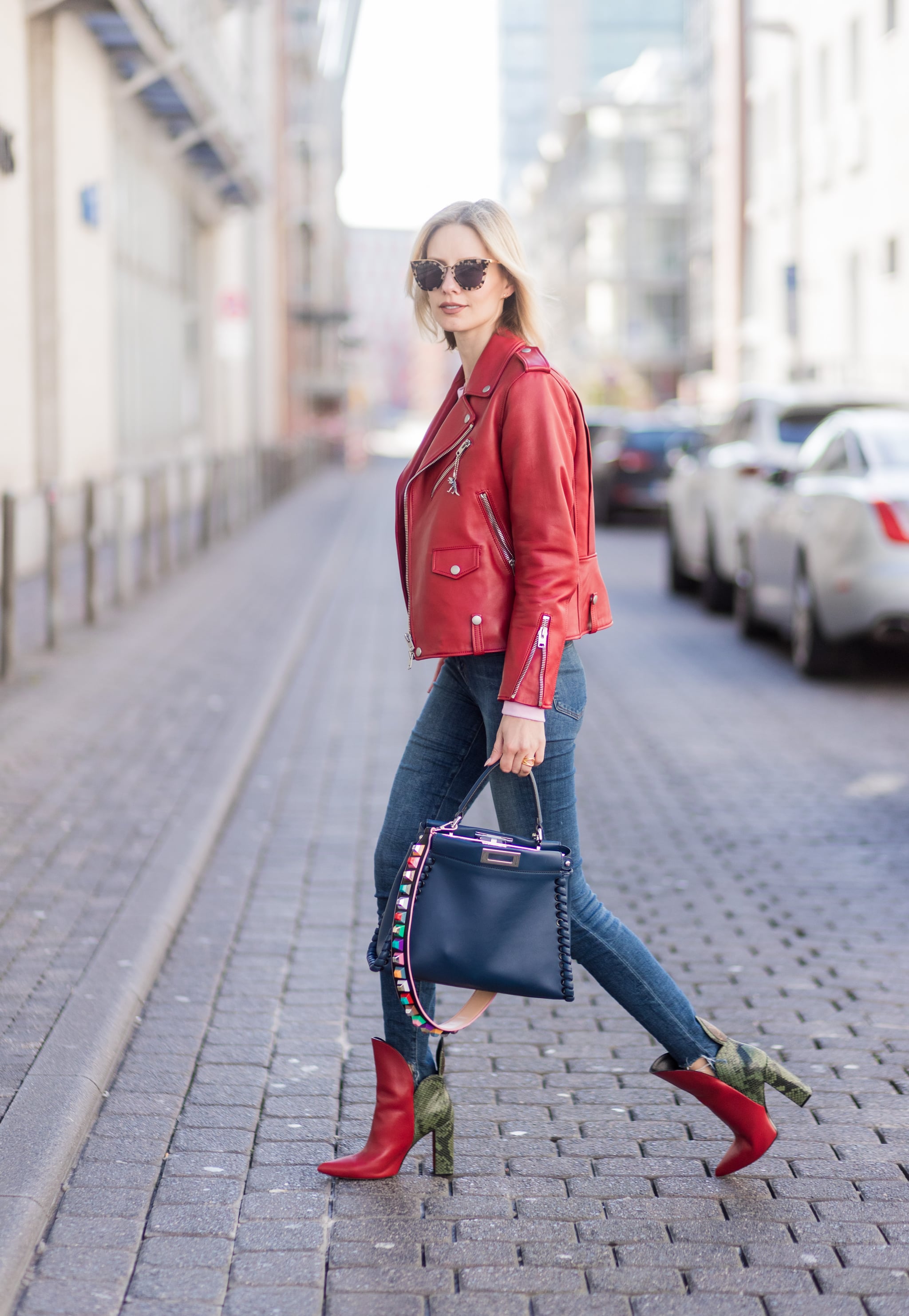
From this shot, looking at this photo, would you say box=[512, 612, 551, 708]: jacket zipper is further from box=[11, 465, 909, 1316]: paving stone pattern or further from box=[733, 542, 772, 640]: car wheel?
box=[733, 542, 772, 640]: car wheel

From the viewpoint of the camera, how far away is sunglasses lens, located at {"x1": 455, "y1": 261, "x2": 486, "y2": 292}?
326 centimetres

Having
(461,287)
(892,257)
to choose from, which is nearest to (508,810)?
(461,287)

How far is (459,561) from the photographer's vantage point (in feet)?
10.4

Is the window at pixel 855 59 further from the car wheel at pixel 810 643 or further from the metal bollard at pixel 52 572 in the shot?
the metal bollard at pixel 52 572

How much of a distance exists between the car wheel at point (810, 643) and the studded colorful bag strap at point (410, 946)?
7573 mm

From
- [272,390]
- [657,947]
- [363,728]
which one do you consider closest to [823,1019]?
[657,947]

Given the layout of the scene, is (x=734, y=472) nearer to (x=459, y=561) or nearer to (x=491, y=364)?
(x=491, y=364)

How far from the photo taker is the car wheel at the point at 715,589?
14555mm

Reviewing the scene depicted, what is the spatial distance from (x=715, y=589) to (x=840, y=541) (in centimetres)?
449

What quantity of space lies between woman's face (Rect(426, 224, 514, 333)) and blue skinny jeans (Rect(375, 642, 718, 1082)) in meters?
0.65

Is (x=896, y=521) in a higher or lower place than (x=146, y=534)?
higher

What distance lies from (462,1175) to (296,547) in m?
18.4

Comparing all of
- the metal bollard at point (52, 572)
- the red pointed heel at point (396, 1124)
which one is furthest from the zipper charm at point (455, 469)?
the metal bollard at point (52, 572)

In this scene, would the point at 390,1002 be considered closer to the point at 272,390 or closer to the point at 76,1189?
the point at 76,1189
